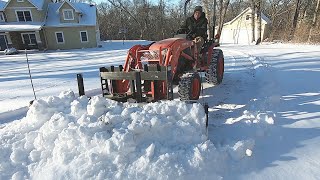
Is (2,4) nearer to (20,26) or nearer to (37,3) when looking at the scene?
(20,26)

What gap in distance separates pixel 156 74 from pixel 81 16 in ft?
88.7

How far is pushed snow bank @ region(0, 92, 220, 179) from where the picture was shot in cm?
308

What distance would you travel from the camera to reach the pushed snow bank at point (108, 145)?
121 inches

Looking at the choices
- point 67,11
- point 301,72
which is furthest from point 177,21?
point 301,72

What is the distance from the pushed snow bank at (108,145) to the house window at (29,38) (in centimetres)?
2697

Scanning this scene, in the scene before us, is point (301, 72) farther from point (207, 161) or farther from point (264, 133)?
point (207, 161)

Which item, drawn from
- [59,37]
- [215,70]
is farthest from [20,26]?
[215,70]

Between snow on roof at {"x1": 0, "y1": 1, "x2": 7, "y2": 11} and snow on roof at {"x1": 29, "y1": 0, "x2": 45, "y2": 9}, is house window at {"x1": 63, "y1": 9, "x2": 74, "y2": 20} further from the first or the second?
snow on roof at {"x1": 0, "y1": 1, "x2": 7, "y2": 11}

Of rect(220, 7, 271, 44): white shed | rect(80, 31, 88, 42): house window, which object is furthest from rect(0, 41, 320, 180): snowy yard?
rect(220, 7, 271, 44): white shed

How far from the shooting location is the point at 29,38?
27.8m

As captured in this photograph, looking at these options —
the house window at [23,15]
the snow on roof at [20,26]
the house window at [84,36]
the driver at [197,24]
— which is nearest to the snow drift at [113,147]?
the driver at [197,24]

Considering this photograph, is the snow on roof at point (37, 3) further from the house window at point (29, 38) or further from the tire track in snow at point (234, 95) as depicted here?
the tire track in snow at point (234, 95)

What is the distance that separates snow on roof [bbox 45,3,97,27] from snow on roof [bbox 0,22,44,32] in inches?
45.8

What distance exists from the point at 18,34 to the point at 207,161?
29770 millimetres
